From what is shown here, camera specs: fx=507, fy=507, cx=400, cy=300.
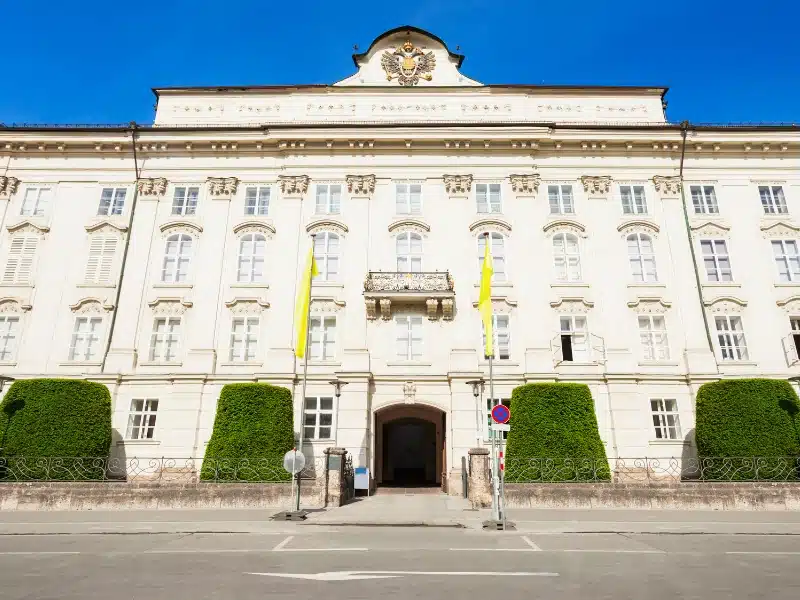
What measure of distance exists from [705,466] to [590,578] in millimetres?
15867

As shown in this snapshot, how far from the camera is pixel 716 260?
88.7ft

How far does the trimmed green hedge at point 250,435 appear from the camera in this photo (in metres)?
20.0

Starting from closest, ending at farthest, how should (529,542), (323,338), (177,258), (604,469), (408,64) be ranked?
(529,542), (604,469), (323,338), (177,258), (408,64)

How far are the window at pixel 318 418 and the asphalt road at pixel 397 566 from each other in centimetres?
1115

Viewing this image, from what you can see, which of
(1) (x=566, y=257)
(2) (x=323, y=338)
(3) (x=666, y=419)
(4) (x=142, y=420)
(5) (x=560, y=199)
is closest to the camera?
(3) (x=666, y=419)

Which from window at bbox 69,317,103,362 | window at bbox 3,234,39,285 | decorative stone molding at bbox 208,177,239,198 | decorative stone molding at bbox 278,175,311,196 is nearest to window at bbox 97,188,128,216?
window at bbox 3,234,39,285

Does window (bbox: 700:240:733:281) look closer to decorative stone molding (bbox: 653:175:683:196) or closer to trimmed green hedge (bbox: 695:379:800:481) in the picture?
decorative stone molding (bbox: 653:175:683:196)

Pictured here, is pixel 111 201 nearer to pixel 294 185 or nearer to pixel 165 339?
pixel 165 339

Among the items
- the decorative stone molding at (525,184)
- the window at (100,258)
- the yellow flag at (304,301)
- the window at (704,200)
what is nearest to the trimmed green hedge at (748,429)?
the window at (704,200)

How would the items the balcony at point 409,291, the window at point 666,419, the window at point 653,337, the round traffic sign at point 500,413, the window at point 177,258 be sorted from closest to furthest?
1. the round traffic sign at point 500,413
2. the window at point 666,419
3. the balcony at point 409,291
4. the window at point 653,337
5. the window at point 177,258

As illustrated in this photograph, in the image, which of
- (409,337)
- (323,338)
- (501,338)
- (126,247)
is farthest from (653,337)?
(126,247)

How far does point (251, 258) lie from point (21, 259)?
1226cm

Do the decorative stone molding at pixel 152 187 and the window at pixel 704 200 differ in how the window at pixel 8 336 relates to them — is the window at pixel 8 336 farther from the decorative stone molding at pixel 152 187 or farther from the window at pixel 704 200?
the window at pixel 704 200

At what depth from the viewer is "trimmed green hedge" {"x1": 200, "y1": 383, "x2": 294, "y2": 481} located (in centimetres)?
1995
